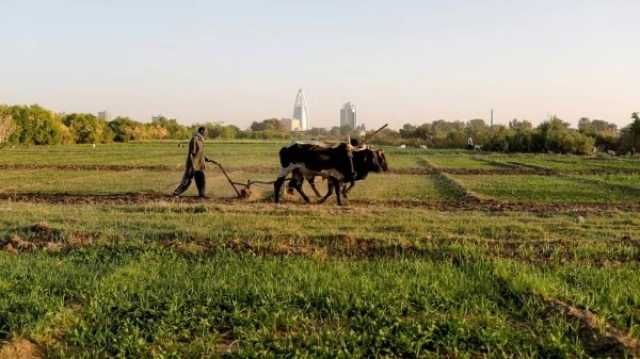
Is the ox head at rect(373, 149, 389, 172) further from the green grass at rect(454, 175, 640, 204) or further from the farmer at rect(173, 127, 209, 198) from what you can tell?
the green grass at rect(454, 175, 640, 204)

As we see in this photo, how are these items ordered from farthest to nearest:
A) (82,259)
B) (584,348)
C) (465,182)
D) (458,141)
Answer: (458,141), (465,182), (82,259), (584,348)

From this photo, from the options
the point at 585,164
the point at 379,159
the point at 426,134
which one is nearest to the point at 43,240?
the point at 379,159

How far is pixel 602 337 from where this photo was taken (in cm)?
525

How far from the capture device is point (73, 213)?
13.0m

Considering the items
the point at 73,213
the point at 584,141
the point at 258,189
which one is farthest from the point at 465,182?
the point at 584,141

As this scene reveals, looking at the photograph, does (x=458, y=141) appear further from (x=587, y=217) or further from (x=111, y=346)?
(x=111, y=346)

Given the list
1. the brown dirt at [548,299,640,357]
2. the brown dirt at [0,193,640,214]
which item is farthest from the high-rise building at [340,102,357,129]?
the brown dirt at [548,299,640,357]

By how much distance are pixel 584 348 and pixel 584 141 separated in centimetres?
5907

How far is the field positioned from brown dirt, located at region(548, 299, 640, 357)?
2cm

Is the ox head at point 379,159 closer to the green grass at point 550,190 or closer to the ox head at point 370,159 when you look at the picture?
the ox head at point 370,159

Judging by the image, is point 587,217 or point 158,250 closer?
point 158,250

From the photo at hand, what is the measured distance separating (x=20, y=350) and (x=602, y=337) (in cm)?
513

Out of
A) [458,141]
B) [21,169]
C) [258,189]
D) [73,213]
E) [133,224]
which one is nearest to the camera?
[133,224]

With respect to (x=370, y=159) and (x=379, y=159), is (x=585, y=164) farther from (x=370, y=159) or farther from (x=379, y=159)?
(x=370, y=159)
